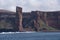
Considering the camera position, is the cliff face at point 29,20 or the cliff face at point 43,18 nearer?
the cliff face at point 29,20

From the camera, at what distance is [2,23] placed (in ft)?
431

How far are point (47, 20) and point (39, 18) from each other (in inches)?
487

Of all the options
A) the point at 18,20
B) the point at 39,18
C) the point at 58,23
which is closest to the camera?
the point at 18,20

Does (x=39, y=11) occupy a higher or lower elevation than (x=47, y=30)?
higher

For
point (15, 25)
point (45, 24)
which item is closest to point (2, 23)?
point (15, 25)

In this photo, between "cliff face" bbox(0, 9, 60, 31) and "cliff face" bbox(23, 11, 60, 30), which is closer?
"cliff face" bbox(0, 9, 60, 31)

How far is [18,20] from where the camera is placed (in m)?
118

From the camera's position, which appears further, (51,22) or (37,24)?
(51,22)

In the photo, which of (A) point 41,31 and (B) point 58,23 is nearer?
(A) point 41,31

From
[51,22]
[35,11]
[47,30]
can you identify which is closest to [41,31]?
[47,30]

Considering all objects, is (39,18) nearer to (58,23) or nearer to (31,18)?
(31,18)

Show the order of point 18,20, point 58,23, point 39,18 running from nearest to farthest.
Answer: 1. point 18,20
2. point 39,18
3. point 58,23

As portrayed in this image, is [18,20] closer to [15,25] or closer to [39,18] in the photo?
[15,25]

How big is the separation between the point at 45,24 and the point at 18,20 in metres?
16.2
